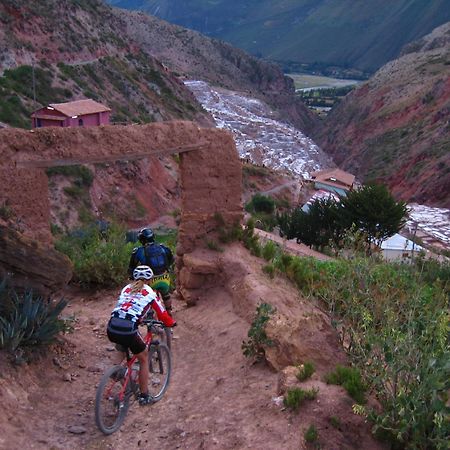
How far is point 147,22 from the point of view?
95125mm

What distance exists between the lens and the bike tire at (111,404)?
17.9 feet

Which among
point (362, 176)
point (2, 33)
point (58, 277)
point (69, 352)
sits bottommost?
point (362, 176)

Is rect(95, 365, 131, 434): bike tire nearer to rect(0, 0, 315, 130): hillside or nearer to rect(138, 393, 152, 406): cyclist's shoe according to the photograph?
rect(138, 393, 152, 406): cyclist's shoe

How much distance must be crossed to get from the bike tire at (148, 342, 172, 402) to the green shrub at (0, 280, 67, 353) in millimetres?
1073

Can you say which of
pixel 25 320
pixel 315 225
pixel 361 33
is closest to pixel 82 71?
pixel 315 225

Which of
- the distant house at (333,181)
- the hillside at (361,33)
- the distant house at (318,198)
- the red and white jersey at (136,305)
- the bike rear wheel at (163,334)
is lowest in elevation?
the distant house at (333,181)

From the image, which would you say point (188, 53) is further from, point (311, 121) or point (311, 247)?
point (311, 247)

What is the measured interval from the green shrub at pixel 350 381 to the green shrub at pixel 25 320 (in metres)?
2.89

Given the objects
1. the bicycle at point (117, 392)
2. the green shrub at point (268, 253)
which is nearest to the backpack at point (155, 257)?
the bicycle at point (117, 392)

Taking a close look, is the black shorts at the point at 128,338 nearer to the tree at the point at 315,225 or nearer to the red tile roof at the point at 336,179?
the tree at the point at 315,225

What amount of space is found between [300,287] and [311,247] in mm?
19072

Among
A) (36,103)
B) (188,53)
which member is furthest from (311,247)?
(188,53)

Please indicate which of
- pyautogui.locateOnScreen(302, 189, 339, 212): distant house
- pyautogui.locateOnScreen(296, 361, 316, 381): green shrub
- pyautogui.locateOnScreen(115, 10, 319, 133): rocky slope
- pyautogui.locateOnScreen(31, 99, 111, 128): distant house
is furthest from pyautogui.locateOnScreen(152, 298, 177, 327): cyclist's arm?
pyautogui.locateOnScreen(115, 10, 319, 133): rocky slope

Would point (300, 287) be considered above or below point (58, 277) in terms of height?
below
